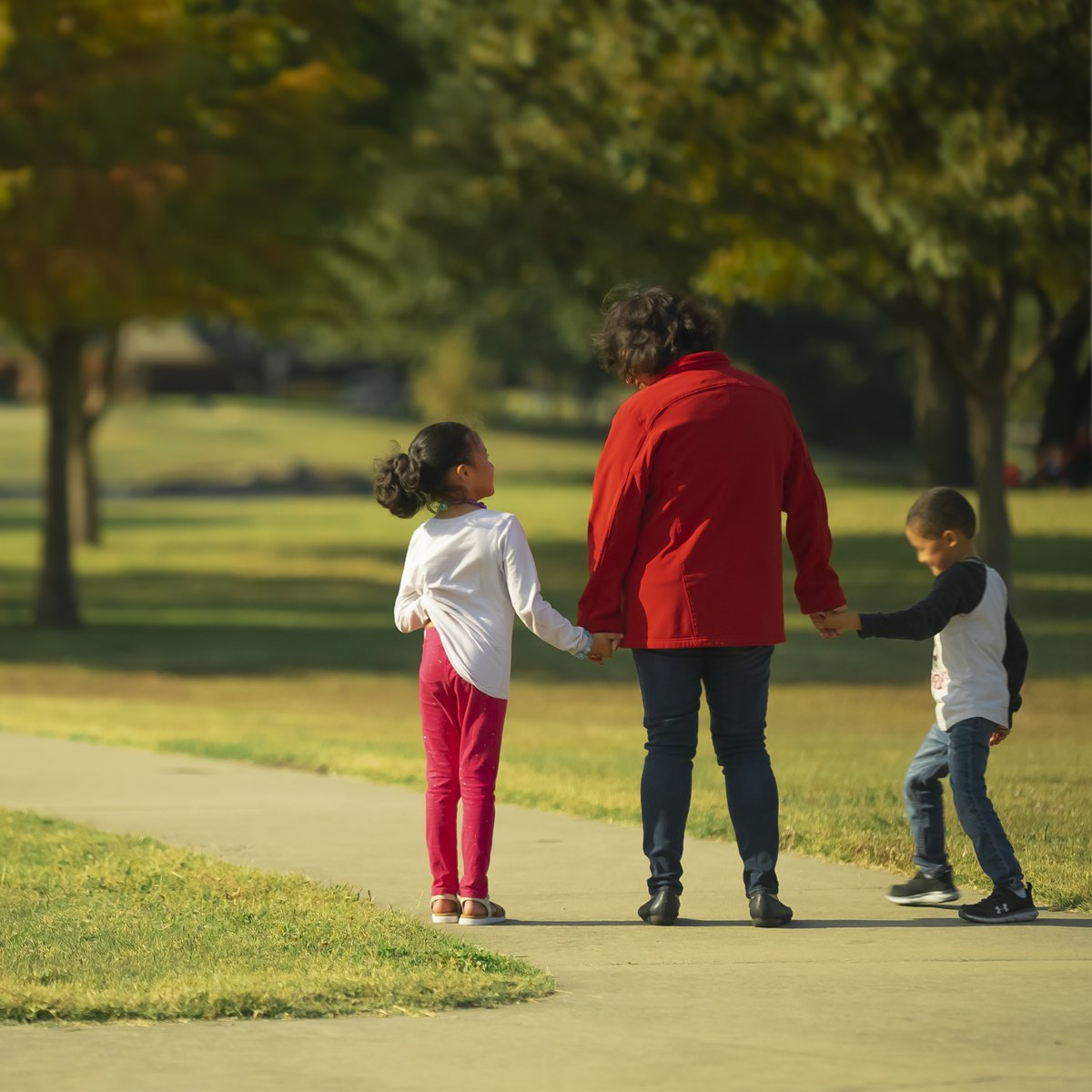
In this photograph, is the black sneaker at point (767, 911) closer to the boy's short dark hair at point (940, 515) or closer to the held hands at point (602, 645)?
the held hands at point (602, 645)

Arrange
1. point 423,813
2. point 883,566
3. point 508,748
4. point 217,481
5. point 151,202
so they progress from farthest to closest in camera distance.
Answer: point 217,481 < point 883,566 < point 151,202 < point 508,748 < point 423,813

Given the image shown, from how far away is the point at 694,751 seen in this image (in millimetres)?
6160

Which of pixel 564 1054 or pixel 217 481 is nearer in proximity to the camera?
pixel 564 1054

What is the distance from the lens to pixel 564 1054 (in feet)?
15.2

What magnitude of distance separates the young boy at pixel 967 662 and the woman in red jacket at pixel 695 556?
280mm

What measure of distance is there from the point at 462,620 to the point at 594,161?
15943mm

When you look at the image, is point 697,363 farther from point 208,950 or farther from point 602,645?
point 208,950

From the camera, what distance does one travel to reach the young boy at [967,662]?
20.2ft

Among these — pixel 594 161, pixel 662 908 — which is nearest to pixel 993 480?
pixel 594 161

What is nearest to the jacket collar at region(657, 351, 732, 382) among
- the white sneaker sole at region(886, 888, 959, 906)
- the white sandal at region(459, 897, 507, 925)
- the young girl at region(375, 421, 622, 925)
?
the young girl at region(375, 421, 622, 925)

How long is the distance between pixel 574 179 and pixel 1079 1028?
1800 centimetres

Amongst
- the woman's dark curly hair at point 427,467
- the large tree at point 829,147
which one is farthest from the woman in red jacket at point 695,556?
the large tree at point 829,147

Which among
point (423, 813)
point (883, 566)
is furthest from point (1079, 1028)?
point (883, 566)

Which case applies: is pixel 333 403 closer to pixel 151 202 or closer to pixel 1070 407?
pixel 1070 407
